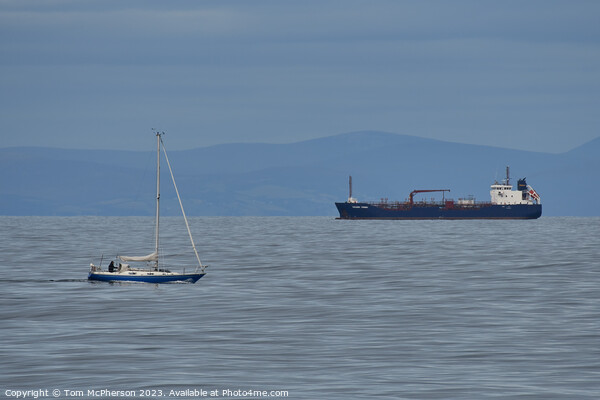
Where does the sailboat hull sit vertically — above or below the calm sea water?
above

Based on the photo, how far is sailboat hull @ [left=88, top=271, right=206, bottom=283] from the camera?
210 ft

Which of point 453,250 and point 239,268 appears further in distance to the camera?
point 453,250

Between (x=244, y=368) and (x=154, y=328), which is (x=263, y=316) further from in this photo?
(x=244, y=368)

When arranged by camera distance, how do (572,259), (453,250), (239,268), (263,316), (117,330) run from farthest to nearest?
(453,250) → (572,259) → (239,268) → (263,316) → (117,330)

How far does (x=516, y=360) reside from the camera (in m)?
30.9

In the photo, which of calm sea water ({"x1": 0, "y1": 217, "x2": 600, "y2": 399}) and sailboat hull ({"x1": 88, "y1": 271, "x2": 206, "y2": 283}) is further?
sailboat hull ({"x1": 88, "y1": 271, "x2": 206, "y2": 283})

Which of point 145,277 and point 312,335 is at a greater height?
point 145,277

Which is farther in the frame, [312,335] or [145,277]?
[145,277]

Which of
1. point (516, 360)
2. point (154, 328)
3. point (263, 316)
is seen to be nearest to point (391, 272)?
point (263, 316)

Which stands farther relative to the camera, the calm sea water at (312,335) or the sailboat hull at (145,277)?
the sailboat hull at (145,277)

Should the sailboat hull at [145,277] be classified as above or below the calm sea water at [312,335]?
above

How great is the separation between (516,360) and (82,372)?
1319 centimetres

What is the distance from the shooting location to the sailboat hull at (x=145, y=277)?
210 feet

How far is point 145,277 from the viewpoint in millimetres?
64438
